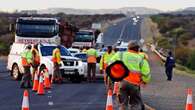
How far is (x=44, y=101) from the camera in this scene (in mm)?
21672

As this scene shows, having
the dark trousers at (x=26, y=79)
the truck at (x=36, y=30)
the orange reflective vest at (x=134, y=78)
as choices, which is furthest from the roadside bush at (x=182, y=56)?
the orange reflective vest at (x=134, y=78)

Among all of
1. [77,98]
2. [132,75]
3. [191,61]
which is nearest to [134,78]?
[132,75]

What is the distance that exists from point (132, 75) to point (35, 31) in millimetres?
28979

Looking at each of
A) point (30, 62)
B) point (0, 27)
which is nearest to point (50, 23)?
point (30, 62)

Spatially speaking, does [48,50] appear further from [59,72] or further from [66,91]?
[66,91]

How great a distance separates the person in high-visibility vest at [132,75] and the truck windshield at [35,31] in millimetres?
28288

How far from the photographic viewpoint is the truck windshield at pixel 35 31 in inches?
1646

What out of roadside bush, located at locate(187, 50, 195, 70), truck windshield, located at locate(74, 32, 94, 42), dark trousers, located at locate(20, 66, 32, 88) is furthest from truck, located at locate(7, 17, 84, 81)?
roadside bush, located at locate(187, 50, 195, 70)

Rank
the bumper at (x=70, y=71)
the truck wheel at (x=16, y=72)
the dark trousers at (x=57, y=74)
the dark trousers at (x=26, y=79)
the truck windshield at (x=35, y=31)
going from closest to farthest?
the dark trousers at (x=26, y=79) → the dark trousers at (x=57, y=74) → the bumper at (x=70, y=71) → the truck wheel at (x=16, y=72) → the truck windshield at (x=35, y=31)

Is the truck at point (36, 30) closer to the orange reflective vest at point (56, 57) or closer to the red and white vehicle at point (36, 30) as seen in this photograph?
the red and white vehicle at point (36, 30)

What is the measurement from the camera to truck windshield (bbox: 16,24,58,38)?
137 ft

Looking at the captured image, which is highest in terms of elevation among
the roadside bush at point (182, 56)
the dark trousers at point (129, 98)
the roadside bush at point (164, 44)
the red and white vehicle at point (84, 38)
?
the dark trousers at point (129, 98)

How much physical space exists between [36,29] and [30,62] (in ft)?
46.0

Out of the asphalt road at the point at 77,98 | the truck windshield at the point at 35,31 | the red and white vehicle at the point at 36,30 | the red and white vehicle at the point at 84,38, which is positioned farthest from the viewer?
the red and white vehicle at the point at 84,38
